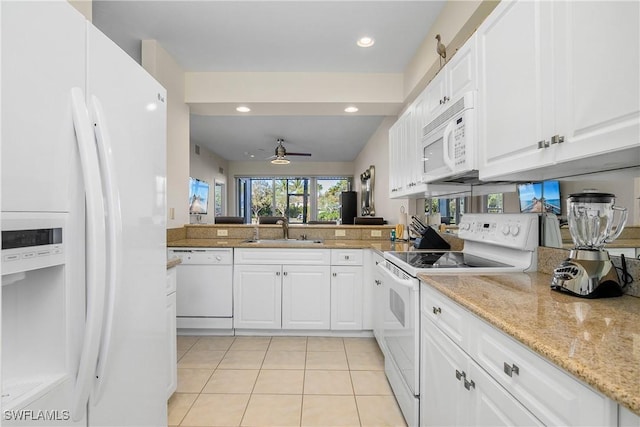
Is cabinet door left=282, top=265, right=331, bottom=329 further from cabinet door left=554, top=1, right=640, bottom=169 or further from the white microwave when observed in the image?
cabinet door left=554, top=1, right=640, bottom=169

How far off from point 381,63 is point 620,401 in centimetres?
313

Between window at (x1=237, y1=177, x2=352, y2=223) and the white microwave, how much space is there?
686 centimetres

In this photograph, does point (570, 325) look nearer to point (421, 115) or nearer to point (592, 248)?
point (592, 248)

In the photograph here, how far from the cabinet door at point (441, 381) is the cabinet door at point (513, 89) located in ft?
2.53

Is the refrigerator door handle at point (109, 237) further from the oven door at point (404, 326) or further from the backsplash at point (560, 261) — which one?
Answer: the backsplash at point (560, 261)

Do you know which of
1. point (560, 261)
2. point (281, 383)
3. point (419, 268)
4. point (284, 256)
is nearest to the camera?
point (560, 261)

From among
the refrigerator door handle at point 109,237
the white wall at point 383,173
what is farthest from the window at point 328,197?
the refrigerator door handle at point 109,237

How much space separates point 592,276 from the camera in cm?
105

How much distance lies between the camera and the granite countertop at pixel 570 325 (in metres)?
0.57

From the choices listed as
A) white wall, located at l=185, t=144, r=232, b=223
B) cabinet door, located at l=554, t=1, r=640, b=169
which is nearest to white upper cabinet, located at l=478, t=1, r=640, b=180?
cabinet door, located at l=554, t=1, r=640, b=169

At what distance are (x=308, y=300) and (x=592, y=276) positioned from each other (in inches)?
86.6

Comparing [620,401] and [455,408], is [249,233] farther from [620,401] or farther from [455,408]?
[620,401]

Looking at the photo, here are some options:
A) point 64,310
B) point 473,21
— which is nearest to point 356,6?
point 473,21

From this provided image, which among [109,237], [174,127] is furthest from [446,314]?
[174,127]
